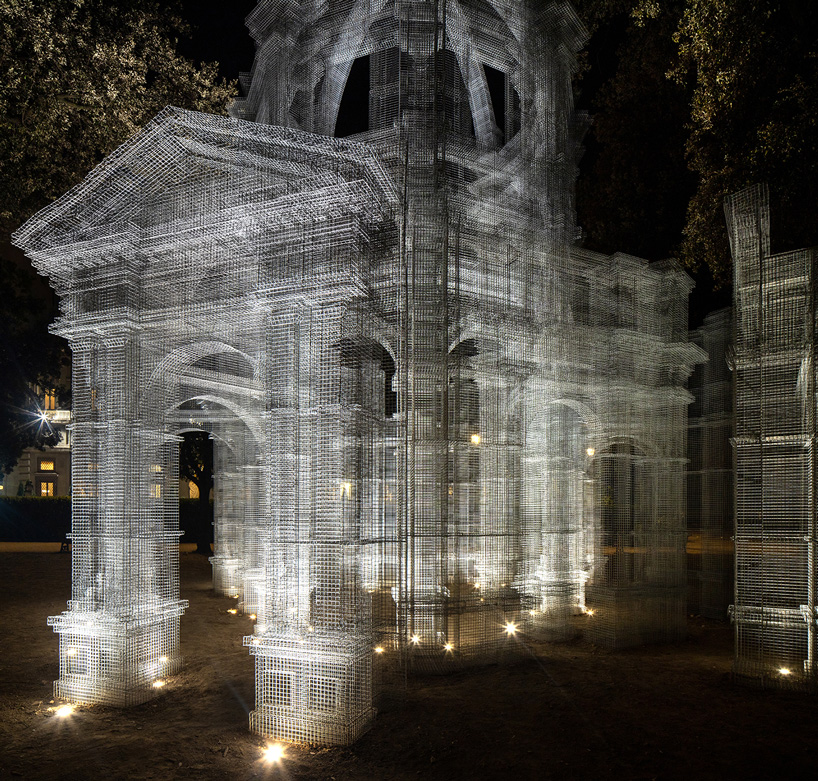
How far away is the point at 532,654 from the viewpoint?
11.0 meters

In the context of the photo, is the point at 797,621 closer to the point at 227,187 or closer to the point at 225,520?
the point at 227,187

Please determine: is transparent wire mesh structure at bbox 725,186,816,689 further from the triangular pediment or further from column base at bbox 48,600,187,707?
column base at bbox 48,600,187,707

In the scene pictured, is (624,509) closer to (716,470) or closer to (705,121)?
(716,470)

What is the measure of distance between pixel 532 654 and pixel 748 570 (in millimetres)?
3617

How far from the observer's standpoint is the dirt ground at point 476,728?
676 centimetres

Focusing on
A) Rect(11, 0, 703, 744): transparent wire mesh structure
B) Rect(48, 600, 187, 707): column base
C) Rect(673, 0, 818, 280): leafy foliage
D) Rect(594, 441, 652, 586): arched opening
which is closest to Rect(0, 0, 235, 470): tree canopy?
Rect(11, 0, 703, 744): transparent wire mesh structure

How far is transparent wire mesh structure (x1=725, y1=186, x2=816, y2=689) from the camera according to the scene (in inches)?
342

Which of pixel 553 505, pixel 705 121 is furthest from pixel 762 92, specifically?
pixel 553 505

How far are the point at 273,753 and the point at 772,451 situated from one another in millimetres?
7140

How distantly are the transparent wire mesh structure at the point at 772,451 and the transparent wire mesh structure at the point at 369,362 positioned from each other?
2470 mm

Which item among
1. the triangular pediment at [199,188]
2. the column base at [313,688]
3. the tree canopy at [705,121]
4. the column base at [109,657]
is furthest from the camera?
the tree canopy at [705,121]

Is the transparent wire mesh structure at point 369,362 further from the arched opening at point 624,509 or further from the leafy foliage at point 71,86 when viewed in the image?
the leafy foliage at point 71,86

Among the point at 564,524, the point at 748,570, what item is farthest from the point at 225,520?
the point at 748,570

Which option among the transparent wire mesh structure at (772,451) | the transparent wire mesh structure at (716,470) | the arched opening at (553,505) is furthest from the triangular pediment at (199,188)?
the transparent wire mesh structure at (716,470)
